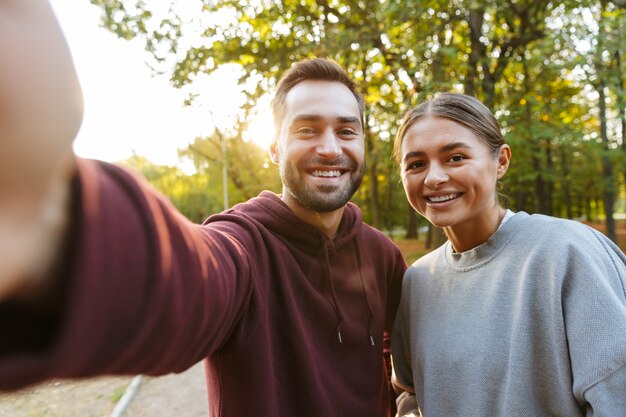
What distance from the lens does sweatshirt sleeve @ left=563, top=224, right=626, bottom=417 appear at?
1457 mm

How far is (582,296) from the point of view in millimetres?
1568

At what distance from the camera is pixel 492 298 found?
188cm

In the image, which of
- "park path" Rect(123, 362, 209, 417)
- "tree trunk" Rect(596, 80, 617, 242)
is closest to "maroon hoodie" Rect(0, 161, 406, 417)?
"park path" Rect(123, 362, 209, 417)

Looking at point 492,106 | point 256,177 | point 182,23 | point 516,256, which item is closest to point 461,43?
point 492,106

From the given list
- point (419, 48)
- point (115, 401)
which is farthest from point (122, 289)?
point (419, 48)

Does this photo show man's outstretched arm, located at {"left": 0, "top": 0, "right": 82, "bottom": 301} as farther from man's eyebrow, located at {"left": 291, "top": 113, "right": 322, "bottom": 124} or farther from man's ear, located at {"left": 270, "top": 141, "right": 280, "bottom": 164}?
man's ear, located at {"left": 270, "top": 141, "right": 280, "bottom": 164}

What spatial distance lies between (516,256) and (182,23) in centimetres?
901

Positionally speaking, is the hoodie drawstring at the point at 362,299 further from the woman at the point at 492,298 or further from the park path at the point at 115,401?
the park path at the point at 115,401

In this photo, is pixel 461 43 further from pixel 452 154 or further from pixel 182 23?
pixel 452 154

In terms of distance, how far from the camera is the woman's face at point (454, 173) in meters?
2.10

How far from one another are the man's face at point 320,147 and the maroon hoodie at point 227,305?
0.18 m

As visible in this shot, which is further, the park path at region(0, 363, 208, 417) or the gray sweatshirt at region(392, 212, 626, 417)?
the park path at region(0, 363, 208, 417)

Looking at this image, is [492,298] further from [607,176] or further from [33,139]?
[607,176]

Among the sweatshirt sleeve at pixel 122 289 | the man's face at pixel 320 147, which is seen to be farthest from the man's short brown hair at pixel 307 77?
the sweatshirt sleeve at pixel 122 289
